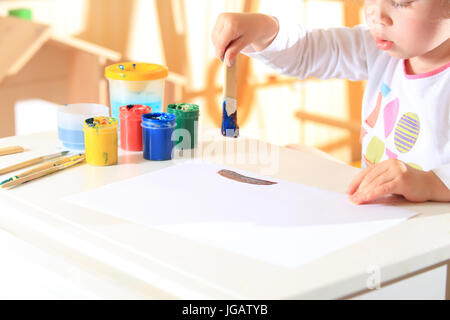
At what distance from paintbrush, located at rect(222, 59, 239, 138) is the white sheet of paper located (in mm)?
105

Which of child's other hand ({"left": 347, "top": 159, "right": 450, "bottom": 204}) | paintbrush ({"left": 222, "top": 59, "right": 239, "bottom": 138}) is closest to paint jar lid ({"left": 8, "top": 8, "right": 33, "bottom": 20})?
paintbrush ({"left": 222, "top": 59, "right": 239, "bottom": 138})

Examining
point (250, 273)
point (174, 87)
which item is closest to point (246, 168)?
point (250, 273)

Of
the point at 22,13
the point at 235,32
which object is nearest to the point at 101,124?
the point at 235,32

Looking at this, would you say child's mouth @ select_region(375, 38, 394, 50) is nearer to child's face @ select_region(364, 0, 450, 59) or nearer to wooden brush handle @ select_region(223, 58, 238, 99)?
child's face @ select_region(364, 0, 450, 59)

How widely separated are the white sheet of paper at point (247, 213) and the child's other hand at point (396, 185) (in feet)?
0.06

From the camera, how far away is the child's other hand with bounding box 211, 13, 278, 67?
0.94 m

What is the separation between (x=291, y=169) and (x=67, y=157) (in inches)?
13.2

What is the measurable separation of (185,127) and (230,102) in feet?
0.37

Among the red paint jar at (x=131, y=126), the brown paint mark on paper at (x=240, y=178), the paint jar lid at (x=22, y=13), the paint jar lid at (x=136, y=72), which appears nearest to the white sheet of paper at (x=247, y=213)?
the brown paint mark on paper at (x=240, y=178)

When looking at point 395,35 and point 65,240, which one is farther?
point 395,35

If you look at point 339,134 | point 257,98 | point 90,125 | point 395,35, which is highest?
point 395,35

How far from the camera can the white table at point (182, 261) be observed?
57cm
